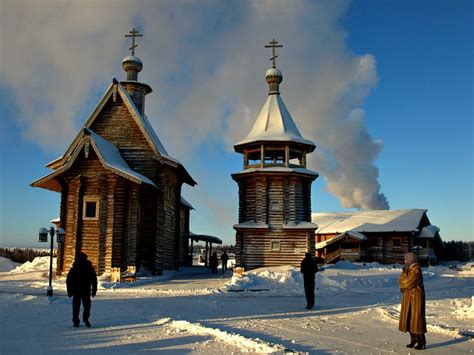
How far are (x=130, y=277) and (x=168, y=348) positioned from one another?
1405 centimetres

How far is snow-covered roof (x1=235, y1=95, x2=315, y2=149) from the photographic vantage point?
92.2 ft

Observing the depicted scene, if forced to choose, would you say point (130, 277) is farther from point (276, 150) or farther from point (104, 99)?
point (276, 150)

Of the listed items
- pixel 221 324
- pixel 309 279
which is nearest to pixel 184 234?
pixel 309 279

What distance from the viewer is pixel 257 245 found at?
88.9 ft

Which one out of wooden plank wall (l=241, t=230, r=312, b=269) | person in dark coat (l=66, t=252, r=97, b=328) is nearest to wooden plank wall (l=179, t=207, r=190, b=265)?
wooden plank wall (l=241, t=230, r=312, b=269)

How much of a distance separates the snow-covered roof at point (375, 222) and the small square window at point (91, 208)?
2666cm

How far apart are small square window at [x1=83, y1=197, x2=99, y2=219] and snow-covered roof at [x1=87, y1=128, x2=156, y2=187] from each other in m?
2.04

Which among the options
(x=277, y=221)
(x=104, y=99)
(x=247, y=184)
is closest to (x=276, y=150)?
(x=247, y=184)

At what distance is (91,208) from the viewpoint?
22594mm

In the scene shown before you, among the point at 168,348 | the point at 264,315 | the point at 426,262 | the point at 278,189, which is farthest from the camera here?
the point at 426,262

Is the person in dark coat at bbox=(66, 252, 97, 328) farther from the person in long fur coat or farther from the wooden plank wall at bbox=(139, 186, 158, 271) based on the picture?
the wooden plank wall at bbox=(139, 186, 158, 271)

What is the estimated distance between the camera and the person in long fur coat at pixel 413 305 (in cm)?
765

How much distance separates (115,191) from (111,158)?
67.5 inches

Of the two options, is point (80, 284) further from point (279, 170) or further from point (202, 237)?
point (202, 237)
